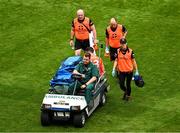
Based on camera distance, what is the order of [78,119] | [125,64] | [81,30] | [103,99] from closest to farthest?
[78,119] < [125,64] < [103,99] < [81,30]

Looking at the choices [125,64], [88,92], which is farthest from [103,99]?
[88,92]

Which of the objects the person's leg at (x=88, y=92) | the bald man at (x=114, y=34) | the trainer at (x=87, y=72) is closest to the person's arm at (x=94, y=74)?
the trainer at (x=87, y=72)

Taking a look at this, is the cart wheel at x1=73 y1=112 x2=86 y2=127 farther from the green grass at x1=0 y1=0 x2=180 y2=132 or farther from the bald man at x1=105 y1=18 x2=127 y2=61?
the bald man at x1=105 y1=18 x2=127 y2=61

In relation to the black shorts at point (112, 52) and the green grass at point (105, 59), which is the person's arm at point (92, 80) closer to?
the green grass at point (105, 59)

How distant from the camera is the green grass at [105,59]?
57.2ft

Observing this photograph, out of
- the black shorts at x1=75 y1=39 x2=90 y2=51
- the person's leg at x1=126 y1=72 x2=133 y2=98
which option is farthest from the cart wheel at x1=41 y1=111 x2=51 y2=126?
the black shorts at x1=75 y1=39 x2=90 y2=51

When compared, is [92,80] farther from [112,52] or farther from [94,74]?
[112,52]

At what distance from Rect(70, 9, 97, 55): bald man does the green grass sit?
4.57 ft

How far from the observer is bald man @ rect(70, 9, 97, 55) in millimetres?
20594

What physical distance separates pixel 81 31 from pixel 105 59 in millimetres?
2272

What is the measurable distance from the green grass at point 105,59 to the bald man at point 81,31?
139 cm

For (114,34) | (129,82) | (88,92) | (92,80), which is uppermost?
(114,34)

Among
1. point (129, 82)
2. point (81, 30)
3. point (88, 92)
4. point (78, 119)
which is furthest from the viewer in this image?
point (81, 30)

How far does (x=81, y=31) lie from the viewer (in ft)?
68.1
